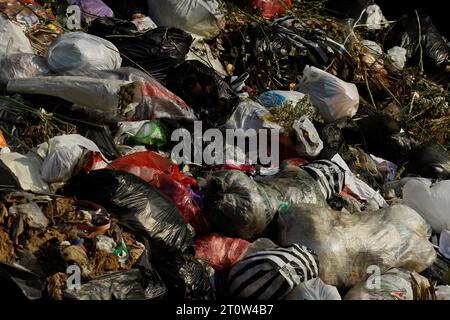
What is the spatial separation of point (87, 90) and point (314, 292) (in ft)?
5.60

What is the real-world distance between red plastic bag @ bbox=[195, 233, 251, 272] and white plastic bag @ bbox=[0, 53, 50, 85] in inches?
55.7

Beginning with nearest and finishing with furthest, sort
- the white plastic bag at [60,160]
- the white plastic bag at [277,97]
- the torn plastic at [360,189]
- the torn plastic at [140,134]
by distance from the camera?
1. the white plastic bag at [60,160]
2. the torn plastic at [140,134]
3. the torn plastic at [360,189]
4. the white plastic bag at [277,97]

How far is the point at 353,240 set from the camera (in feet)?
12.2

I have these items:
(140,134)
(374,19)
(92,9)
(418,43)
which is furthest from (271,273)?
(374,19)

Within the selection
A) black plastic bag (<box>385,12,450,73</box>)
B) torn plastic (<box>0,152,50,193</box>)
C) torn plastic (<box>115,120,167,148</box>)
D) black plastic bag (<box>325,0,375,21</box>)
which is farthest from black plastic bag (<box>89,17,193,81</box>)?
black plastic bag (<box>385,12,450,73</box>)

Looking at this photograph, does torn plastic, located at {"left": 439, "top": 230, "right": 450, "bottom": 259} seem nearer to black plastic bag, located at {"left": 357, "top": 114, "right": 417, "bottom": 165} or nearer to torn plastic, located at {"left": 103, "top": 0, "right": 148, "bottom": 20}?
black plastic bag, located at {"left": 357, "top": 114, "right": 417, "bottom": 165}

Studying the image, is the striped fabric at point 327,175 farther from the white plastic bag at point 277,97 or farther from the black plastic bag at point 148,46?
the black plastic bag at point 148,46

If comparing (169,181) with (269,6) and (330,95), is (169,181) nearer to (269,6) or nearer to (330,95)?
(330,95)

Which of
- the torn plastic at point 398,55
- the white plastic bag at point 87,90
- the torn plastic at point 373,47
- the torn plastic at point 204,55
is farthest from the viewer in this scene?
the torn plastic at point 398,55

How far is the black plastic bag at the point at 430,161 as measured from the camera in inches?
199

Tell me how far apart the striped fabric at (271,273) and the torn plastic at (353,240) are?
16 cm

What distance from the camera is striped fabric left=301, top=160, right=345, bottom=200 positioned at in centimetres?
429

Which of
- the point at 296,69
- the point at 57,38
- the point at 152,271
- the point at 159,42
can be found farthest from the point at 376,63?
the point at 152,271

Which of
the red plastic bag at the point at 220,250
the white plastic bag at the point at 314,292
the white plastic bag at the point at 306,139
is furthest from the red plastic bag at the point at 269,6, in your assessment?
the white plastic bag at the point at 314,292
